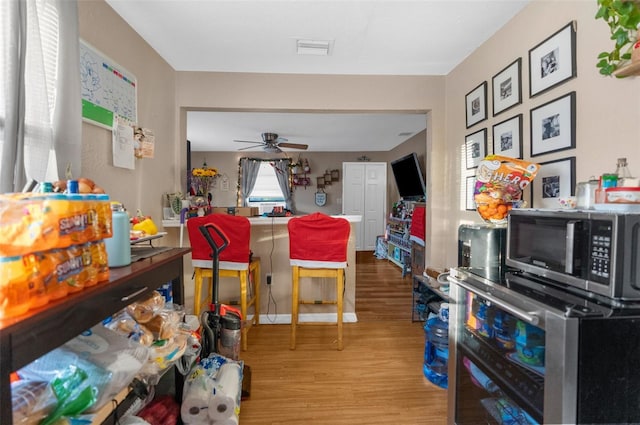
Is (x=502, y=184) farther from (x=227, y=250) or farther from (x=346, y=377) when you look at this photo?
(x=227, y=250)

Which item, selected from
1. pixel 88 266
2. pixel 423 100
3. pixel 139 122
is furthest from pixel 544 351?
pixel 139 122

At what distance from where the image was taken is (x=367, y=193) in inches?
269

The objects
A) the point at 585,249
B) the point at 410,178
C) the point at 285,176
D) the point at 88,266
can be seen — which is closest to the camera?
the point at 88,266

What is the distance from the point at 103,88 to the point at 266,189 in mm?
5339

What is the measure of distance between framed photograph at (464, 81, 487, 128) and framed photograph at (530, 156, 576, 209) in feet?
2.38

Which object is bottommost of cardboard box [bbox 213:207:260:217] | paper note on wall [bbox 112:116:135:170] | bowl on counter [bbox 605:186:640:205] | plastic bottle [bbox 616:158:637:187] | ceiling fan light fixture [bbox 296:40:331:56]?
cardboard box [bbox 213:207:260:217]

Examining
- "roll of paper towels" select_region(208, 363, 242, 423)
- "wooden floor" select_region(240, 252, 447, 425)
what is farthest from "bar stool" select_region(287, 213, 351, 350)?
"roll of paper towels" select_region(208, 363, 242, 423)

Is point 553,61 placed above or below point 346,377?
above

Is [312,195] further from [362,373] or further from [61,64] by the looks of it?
[61,64]

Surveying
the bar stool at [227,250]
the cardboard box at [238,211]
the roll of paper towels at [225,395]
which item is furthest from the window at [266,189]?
Result: the roll of paper towels at [225,395]

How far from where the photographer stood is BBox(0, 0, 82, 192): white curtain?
3.42 feet

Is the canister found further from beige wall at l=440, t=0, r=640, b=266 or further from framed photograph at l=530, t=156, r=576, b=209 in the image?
framed photograph at l=530, t=156, r=576, b=209

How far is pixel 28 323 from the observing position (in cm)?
62

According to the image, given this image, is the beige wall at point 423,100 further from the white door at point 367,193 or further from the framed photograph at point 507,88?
the white door at point 367,193
